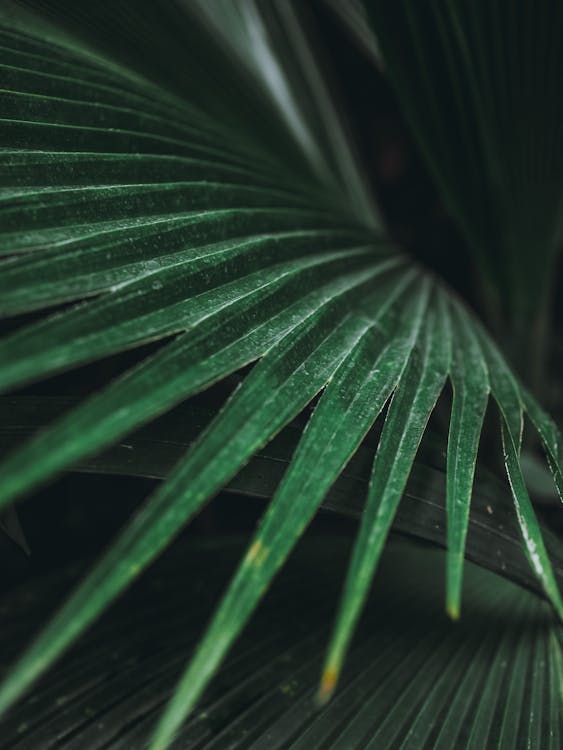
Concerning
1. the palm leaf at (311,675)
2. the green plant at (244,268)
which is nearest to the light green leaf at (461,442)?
the green plant at (244,268)

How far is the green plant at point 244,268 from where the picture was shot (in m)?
0.31

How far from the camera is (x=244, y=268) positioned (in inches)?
19.0

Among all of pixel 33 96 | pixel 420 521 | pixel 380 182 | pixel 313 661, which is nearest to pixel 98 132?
pixel 33 96

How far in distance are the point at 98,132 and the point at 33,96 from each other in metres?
A: 0.06

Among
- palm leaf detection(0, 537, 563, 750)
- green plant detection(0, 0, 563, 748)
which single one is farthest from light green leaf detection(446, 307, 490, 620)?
palm leaf detection(0, 537, 563, 750)

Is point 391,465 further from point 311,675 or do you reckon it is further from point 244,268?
point 311,675

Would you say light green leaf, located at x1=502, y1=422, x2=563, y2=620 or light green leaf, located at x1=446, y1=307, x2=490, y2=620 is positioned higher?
light green leaf, located at x1=446, y1=307, x2=490, y2=620

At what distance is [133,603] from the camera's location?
0.70 m

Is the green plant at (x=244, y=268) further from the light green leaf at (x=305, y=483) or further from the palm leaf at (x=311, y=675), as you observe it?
the palm leaf at (x=311, y=675)

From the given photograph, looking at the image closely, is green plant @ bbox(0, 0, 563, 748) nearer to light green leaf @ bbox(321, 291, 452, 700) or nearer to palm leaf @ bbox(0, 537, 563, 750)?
light green leaf @ bbox(321, 291, 452, 700)

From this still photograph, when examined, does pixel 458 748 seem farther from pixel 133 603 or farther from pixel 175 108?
pixel 175 108

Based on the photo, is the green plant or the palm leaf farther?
the palm leaf

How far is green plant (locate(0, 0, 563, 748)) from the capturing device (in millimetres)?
312

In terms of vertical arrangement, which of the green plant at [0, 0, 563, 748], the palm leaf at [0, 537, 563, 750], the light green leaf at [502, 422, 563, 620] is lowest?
the palm leaf at [0, 537, 563, 750]
